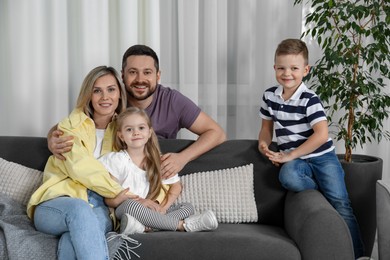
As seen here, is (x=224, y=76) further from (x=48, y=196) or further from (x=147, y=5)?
(x=48, y=196)

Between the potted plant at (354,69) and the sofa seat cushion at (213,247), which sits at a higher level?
the potted plant at (354,69)

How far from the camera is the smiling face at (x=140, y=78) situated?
10.1 ft

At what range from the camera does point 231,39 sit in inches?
151

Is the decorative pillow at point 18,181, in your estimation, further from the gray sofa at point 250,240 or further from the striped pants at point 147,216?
the striped pants at point 147,216

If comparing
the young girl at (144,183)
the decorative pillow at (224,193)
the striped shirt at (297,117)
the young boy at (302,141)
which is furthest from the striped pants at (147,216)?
the striped shirt at (297,117)

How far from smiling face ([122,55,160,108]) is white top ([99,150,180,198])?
A: 1.30 ft

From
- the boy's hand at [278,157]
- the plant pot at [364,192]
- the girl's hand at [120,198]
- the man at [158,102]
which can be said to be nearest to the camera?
the girl's hand at [120,198]

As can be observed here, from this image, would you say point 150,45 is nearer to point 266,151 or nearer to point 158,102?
point 158,102

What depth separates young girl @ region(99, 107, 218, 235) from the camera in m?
2.62

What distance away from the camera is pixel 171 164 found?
292 cm

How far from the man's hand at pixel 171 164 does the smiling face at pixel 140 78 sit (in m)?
0.33

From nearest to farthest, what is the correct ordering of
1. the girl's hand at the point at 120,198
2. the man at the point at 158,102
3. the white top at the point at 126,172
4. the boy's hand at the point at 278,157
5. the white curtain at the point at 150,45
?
the girl's hand at the point at 120,198
the white top at the point at 126,172
the boy's hand at the point at 278,157
the man at the point at 158,102
the white curtain at the point at 150,45

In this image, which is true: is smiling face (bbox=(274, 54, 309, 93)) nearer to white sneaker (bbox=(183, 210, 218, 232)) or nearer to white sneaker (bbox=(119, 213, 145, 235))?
white sneaker (bbox=(183, 210, 218, 232))

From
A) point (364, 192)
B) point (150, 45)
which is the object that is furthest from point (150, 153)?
point (364, 192)
